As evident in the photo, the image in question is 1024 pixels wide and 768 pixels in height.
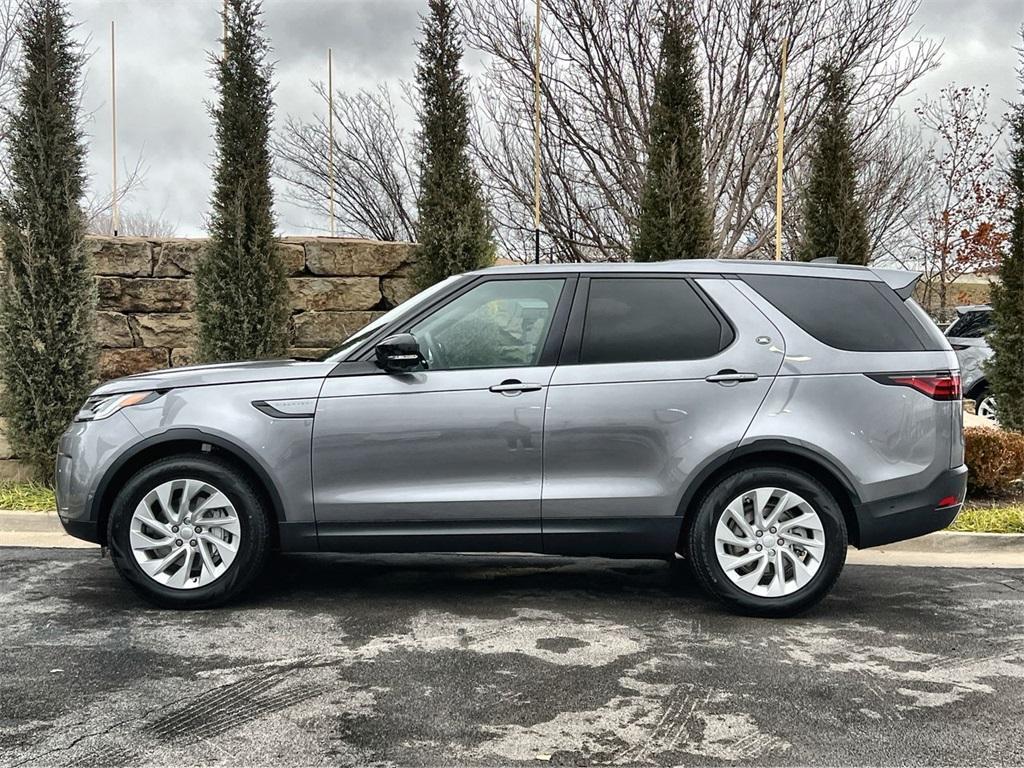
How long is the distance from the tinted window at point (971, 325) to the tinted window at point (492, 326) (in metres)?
9.73

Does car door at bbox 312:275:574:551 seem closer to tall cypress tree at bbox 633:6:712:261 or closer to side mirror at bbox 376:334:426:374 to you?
side mirror at bbox 376:334:426:374

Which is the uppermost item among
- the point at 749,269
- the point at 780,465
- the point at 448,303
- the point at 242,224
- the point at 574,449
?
the point at 242,224

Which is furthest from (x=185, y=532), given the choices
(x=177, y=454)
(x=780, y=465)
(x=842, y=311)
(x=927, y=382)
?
(x=927, y=382)

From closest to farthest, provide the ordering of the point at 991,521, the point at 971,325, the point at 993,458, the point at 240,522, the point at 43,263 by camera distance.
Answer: the point at 240,522 → the point at 991,521 → the point at 993,458 → the point at 43,263 → the point at 971,325

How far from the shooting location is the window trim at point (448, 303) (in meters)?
4.88

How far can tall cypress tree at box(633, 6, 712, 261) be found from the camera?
9.61 m

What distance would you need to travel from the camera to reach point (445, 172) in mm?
9508

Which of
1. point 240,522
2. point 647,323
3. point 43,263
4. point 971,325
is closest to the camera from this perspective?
point 240,522

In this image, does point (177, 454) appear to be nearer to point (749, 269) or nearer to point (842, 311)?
point (749, 269)

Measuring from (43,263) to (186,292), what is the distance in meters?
1.64

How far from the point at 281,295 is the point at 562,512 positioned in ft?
17.8

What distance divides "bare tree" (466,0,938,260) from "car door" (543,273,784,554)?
9.71 meters

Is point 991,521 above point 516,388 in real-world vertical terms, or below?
below

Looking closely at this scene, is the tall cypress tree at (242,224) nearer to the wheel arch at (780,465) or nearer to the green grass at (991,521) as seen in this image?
the wheel arch at (780,465)
